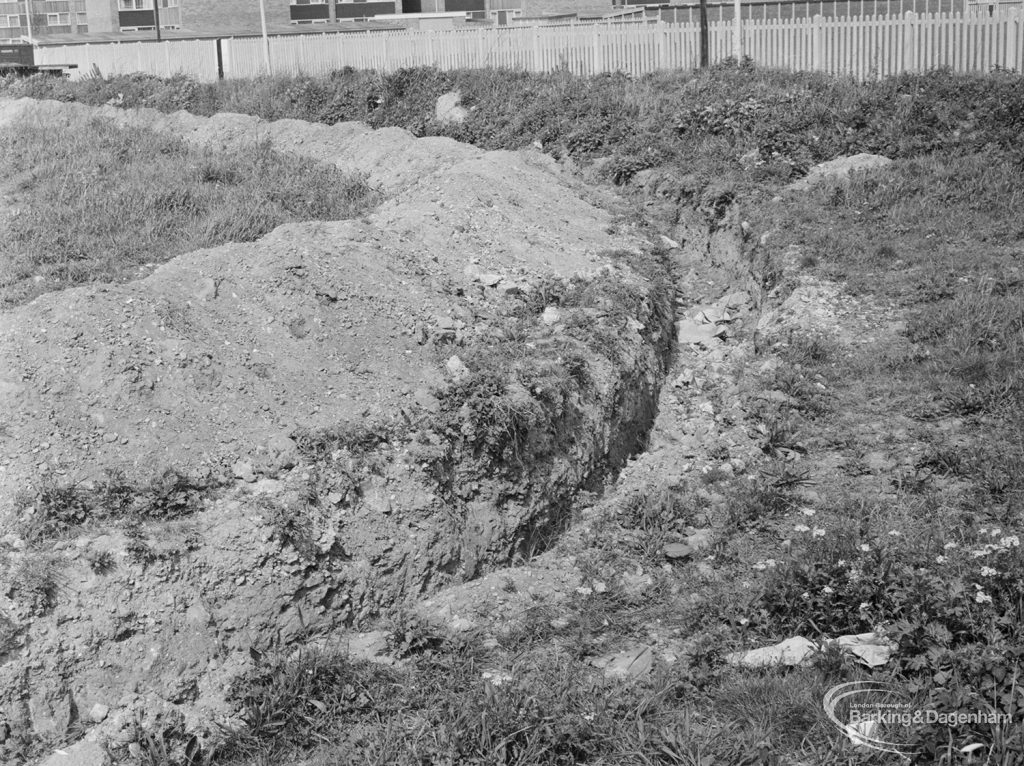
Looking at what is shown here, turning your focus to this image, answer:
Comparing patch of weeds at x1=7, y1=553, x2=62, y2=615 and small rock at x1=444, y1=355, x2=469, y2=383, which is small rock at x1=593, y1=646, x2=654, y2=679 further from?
patch of weeds at x1=7, y1=553, x2=62, y2=615

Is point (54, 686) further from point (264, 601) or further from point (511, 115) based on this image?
point (511, 115)

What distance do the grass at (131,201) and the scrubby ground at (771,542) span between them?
10.9ft

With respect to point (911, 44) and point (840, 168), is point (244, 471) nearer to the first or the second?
point (840, 168)

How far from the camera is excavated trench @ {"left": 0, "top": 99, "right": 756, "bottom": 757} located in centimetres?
493

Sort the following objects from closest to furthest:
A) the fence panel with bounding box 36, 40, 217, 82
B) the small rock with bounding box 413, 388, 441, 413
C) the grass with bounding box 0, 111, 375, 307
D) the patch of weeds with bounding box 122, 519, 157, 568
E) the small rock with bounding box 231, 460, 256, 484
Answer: the patch of weeds with bounding box 122, 519, 157, 568, the small rock with bounding box 231, 460, 256, 484, the small rock with bounding box 413, 388, 441, 413, the grass with bounding box 0, 111, 375, 307, the fence panel with bounding box 36, 40, 217, 82

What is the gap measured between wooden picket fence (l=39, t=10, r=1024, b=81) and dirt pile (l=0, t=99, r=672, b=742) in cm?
868

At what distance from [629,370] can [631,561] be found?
2.05 m

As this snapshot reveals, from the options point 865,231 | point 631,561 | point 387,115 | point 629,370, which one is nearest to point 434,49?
point 387,115

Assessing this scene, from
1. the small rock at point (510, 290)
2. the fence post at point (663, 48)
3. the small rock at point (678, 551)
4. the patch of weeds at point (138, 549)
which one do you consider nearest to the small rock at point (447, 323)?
the small rock at point (510, 290)

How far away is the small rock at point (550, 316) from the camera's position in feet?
26.0

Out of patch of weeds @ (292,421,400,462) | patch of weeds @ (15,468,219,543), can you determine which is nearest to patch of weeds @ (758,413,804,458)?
patch of weeds @ (292,421,400,462)

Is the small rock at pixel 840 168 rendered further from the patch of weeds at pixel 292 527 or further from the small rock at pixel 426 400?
the patch of weeds at pixel 292 527

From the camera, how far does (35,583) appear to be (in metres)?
4.80

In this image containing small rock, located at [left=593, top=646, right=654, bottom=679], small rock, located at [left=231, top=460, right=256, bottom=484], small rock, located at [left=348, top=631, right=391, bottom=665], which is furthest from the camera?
small rock, located at [left=231, top=460, right=256, bottom=484]
